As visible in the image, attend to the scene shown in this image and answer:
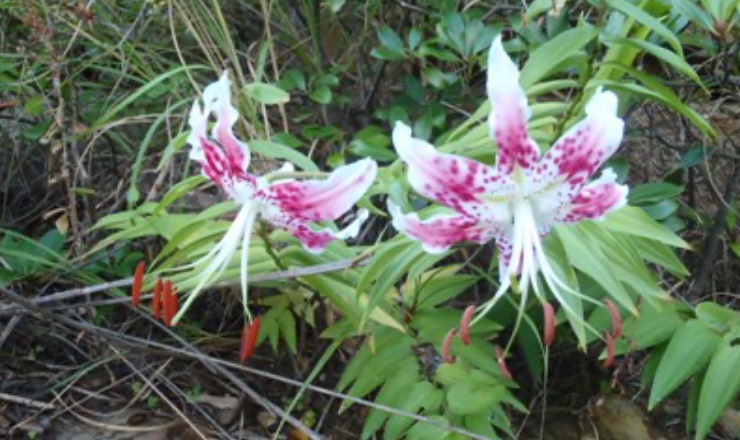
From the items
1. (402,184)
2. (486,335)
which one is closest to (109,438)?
(486,335)

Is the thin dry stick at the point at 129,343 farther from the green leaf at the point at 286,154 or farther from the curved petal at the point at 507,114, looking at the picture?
the curved petal at the point at 507,114

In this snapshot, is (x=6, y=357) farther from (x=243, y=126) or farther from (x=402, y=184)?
(x=402, y=184)

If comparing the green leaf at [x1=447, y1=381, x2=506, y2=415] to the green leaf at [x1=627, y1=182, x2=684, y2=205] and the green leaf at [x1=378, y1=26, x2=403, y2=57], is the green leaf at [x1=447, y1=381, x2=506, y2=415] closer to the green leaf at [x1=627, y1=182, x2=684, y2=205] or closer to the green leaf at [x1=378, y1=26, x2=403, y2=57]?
the green leaf at [x1=627, y1=182, x2=684, y2=205]

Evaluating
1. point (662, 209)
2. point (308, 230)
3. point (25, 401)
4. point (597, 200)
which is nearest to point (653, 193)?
point (662, 209)

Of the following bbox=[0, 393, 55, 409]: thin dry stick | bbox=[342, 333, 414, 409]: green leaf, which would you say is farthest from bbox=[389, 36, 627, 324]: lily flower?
bbox=[0, 393, 55, 409]: thin dry stick

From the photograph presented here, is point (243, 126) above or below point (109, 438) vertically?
above
